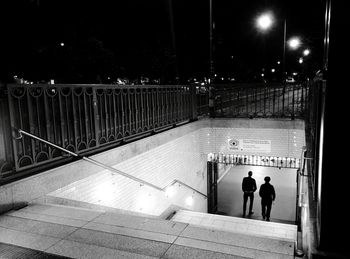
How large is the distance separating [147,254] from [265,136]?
10507mm

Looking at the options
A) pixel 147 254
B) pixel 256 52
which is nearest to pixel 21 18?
pixel 147 254

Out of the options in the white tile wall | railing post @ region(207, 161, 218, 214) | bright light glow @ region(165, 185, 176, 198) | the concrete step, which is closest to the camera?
the white tile wall

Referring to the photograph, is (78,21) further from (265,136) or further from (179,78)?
(265,136)

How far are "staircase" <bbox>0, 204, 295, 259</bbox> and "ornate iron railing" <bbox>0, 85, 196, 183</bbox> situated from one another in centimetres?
106

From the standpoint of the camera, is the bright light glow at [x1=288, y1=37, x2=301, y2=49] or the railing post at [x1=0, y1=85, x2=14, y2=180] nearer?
the railing post at [x1=0, y1=85, x2=14, y2=180]

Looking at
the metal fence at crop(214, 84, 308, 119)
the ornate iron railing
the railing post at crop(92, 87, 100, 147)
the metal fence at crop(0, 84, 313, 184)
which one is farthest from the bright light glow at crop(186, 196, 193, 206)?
the railing post at crop(92, 87, 100, 147)

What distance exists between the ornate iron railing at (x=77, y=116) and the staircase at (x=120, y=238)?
41.6 inches

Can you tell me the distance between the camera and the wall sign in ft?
43.3

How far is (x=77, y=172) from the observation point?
19.0 feet

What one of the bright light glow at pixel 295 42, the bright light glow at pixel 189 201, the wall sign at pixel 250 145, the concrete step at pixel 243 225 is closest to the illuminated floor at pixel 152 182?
the bright light glow at pixel 189 201

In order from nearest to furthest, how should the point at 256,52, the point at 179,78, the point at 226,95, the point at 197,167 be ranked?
the point at 197,167, the point at 226,95, the point at 179,78, the point at 256,52

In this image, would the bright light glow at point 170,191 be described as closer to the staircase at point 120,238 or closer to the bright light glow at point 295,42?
the staircase at point 120,238

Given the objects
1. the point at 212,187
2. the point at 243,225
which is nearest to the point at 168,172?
the point at 243,225

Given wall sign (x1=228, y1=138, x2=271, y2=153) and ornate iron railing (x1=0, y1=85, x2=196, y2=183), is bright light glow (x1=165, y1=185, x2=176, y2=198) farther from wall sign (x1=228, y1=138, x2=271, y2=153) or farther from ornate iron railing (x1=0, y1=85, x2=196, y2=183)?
wall sign (x1=228, y1=138, x2=271, y2=153)
